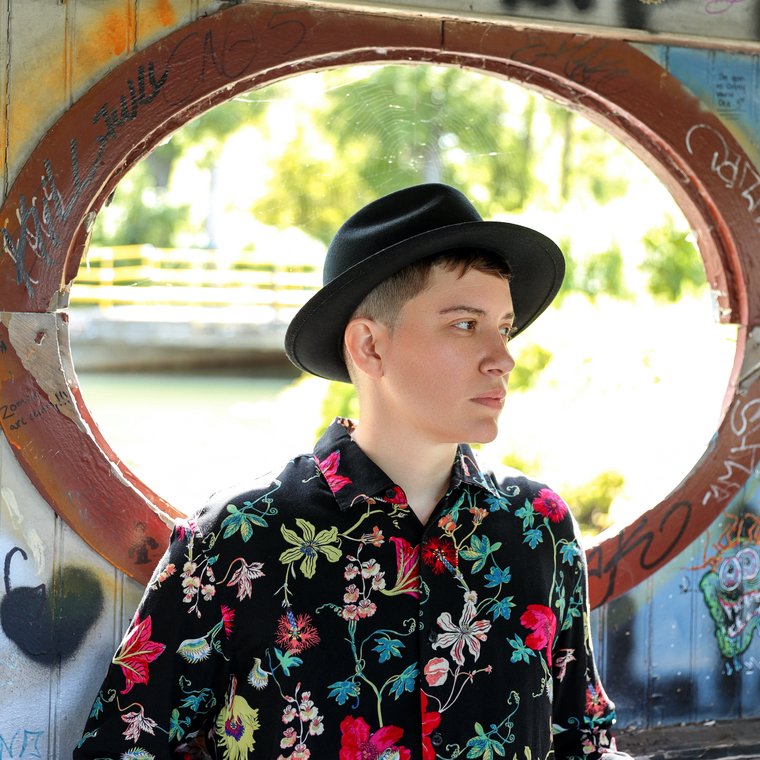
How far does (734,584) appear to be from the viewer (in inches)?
103

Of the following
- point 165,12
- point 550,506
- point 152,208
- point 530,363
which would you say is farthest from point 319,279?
point 550,506

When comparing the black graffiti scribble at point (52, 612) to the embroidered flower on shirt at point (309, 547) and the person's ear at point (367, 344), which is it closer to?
the embroidered flower on shirt at point (309, 547)

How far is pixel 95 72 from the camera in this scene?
6.70 ft

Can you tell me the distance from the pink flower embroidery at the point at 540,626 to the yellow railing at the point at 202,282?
1317 cm

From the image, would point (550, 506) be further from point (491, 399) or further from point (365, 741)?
point (365, 741)

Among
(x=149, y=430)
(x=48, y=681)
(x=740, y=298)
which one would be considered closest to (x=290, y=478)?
(x=48, y=681)

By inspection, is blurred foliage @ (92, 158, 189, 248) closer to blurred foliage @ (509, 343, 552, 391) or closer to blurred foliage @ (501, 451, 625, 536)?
blurred foliage @ (509, 343, 552, 391)

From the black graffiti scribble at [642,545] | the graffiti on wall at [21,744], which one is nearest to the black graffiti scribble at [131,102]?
the graffiti on wall at [21,744]

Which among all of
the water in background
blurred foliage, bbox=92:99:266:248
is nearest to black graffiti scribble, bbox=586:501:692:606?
the water in background

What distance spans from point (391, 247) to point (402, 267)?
0.08 m

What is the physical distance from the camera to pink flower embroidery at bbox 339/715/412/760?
1727 millimetres

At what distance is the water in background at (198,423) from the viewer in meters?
9.52

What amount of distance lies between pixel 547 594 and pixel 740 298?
1.09 m

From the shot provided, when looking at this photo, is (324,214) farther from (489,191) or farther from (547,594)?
(547,594)
